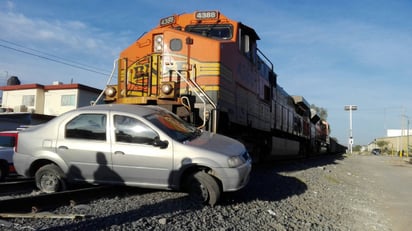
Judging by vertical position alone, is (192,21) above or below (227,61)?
above

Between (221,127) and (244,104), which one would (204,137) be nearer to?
(221,127)

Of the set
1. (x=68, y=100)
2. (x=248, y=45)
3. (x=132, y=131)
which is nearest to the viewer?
(x=132, y=131)

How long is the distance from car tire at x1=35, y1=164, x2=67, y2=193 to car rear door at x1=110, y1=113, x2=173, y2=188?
102 centimetres

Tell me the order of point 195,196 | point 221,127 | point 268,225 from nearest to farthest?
point 268,225, point 195,196, point 221,127

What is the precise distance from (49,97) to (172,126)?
30.6 meters

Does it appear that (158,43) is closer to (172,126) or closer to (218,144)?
(172,126)

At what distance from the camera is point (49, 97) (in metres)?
33.5

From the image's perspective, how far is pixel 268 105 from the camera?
45.3 ft

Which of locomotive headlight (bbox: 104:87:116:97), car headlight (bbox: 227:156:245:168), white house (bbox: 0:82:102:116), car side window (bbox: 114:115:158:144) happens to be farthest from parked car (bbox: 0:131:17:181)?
white house (bbox: 0:82:102:116)

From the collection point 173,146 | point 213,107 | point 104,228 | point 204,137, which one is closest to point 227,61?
point 213,107

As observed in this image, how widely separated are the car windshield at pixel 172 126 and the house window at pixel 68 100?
27058mm

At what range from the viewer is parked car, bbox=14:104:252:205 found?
5.56m

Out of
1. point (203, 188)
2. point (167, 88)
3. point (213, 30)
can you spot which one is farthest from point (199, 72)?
point (203, 188)

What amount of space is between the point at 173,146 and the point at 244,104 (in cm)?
523
